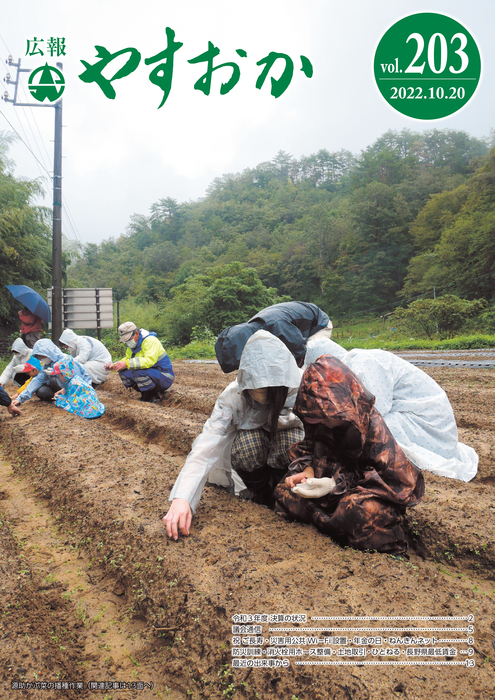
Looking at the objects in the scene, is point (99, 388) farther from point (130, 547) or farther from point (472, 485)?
point (472, 485)

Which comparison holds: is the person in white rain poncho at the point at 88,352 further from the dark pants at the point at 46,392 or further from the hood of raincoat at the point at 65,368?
the hood of raincoat at the point at 65,368

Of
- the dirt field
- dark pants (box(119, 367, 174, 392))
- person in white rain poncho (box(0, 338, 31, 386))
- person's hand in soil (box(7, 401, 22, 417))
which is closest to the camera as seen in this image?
the dirt field

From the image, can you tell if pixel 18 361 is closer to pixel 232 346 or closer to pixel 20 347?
pixel 20 347

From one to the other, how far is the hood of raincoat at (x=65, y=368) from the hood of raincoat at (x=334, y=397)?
→ 11.5 ft

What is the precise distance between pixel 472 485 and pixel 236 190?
63.1 metres

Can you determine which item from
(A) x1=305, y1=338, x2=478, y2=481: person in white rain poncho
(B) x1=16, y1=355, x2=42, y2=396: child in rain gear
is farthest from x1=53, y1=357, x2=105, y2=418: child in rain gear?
(A) x1=305, y1=338, x2=478, y2=481: person in white rain poncho

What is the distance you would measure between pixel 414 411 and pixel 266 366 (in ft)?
3.44

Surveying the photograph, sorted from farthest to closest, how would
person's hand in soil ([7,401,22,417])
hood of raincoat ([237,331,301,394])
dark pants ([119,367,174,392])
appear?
dark pants ([119,367,174,392]) < person's hand in soil ([7,401,22,417]) < hood of raincoat ([237,331,301,394])

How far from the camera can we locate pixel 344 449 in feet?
6.12

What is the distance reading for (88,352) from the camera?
6.09 m

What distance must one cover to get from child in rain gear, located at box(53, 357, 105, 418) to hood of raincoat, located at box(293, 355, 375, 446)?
3.57 meters

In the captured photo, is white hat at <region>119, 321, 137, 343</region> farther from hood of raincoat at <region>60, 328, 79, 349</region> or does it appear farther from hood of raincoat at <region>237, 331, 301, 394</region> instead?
hood of raincoat at <region>237, 331, 301, 394</region>

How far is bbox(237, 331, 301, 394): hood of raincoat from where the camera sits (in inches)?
82.3

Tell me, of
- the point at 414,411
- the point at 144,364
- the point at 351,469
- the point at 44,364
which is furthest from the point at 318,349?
the point at 44,364
